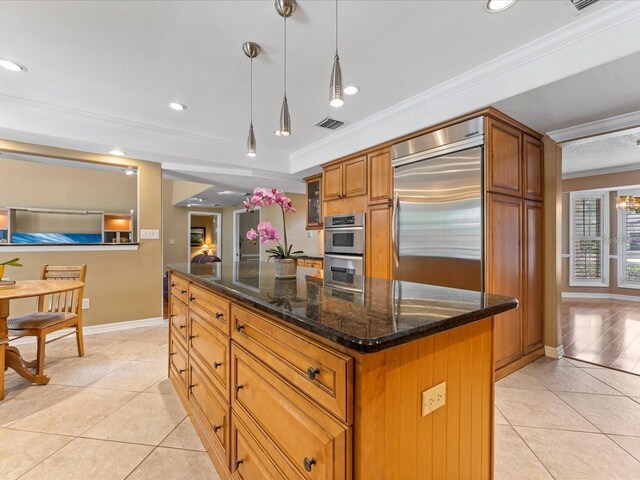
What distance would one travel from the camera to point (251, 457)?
1170 mm

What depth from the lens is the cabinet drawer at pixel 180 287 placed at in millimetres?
1973

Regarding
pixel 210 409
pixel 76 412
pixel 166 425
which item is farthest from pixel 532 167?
pixel 76 412

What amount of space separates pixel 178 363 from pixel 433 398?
6.22ft

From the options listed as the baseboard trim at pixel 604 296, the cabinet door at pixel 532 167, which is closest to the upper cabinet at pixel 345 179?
the cabinet door at pixel 532 167

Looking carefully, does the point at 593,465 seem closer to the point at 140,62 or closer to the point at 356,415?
the point at 356,415

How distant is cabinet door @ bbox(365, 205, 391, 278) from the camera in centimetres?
330

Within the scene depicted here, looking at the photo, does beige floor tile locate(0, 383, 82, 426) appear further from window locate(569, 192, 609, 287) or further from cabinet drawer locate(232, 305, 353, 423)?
window locate(569, 192, 609, 287)

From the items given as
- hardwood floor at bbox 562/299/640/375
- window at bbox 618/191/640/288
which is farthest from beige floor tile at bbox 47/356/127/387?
window at bbox 618/191/640/288

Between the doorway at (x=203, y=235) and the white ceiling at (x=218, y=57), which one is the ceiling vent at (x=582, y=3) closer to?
the white ceiling at (x=218, y=57)

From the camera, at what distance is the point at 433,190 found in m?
2.79

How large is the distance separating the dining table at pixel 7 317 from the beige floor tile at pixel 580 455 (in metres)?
3.23

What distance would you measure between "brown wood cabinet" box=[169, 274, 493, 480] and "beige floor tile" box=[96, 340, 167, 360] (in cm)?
211

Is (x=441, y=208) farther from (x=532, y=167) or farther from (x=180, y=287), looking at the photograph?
(x=180, y=287)

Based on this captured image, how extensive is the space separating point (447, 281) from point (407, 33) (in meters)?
1.90
